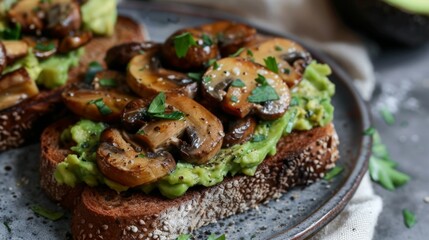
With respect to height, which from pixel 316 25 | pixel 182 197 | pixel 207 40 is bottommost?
pixel 316 25

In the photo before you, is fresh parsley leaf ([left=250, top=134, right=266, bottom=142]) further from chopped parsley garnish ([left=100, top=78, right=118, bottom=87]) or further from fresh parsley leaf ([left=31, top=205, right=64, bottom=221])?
fresh parsley leaf ([left=31, top=205, right=64, bottom=221])

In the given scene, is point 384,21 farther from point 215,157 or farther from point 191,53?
point 215,157

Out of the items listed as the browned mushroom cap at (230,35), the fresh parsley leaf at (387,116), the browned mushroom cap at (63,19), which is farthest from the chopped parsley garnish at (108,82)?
the fresh parsley leaf at (387,116)

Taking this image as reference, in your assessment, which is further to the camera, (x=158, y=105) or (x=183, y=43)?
(x=183, y=43)

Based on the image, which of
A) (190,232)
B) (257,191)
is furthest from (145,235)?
(257,191)

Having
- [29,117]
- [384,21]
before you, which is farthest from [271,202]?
[384,21]

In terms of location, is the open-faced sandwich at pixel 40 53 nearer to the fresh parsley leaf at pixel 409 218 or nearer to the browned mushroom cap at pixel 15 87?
the browned mushroom cap at pixel 15 87
